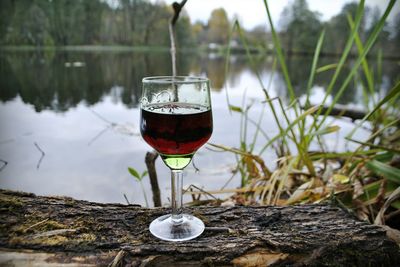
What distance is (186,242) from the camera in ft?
2.10

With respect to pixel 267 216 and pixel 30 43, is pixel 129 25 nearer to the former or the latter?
pixel 30 43

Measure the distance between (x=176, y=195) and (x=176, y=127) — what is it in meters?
0.20

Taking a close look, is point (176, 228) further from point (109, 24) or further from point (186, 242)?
point (109, 24)

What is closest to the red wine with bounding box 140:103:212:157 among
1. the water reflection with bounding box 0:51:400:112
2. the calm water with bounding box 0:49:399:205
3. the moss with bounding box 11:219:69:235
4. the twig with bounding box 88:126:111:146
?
the moss with bounding box 11:219:69:235

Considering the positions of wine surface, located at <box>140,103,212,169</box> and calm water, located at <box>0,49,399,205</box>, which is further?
calm water, located at <box>0,49,399,205</box>

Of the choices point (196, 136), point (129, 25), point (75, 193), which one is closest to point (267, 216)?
point (196, 136)

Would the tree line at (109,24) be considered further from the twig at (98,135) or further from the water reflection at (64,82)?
the twig at (98,135)

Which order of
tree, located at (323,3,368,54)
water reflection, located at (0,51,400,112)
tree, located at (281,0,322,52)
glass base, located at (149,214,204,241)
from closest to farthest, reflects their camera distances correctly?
glass base, located at (149,214,204,241) → water reflection, located at (0,51,400,112) → tree, located at (323,3,368,54) → tree, located at (281,0,322,52)

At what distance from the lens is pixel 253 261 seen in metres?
0.59

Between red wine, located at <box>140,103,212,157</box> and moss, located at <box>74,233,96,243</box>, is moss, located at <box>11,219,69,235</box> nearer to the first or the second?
moss, located at <box>74,233,96,243</box>

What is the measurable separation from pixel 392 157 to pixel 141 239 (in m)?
1.02

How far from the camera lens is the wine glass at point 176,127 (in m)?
0.64

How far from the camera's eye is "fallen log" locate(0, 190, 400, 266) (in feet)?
1.86

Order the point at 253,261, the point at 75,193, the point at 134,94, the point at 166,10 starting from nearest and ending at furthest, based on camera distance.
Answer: the point at 253,261 → the point at 75,193 → the point at 134,94 → the point at 166,10
